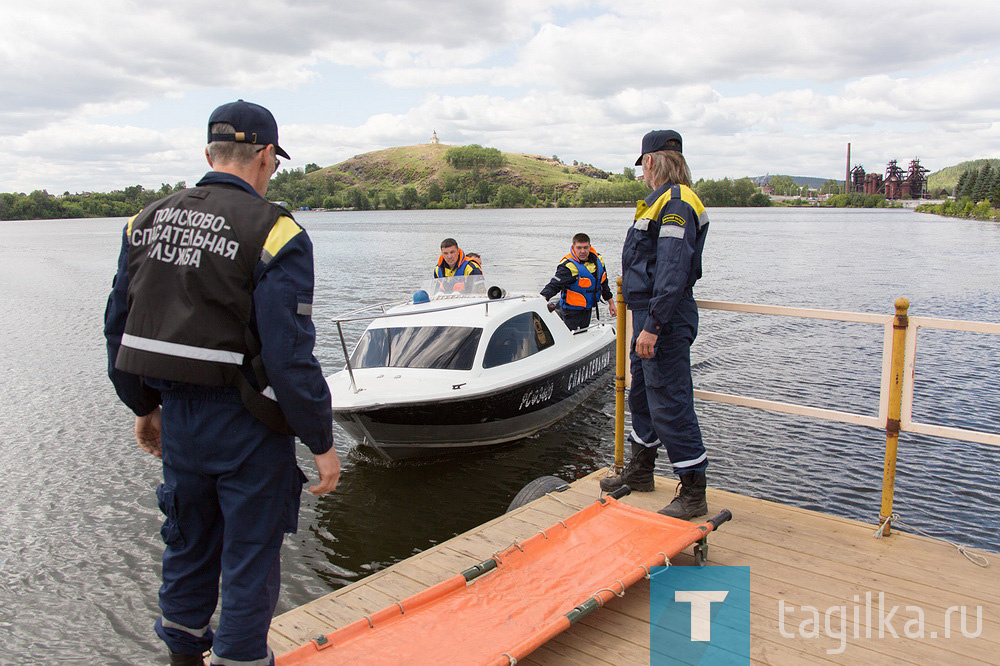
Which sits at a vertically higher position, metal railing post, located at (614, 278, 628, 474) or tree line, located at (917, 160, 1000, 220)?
tree line, located at (917, 160, 1000, 220)

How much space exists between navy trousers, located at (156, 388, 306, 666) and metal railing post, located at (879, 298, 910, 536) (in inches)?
143

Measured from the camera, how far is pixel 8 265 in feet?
128

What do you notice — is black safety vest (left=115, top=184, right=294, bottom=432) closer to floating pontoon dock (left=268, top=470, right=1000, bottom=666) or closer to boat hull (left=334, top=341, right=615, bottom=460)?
floating pontoon dock (left=268, top=470, right=1000, bottom=666)

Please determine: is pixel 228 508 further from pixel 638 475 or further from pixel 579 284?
pixel 579 284

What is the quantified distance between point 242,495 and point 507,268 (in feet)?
97.1

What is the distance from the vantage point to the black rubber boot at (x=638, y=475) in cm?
525

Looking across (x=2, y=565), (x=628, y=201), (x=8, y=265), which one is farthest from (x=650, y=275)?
(x=628, y=201)

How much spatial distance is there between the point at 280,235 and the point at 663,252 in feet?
8.66

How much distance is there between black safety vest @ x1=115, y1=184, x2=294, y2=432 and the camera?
245cm

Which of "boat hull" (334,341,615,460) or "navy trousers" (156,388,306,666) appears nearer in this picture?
"navy trousers" (156,388,306,666)

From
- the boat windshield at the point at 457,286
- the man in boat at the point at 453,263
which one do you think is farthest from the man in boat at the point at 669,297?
the man in boat at the point at 453,263

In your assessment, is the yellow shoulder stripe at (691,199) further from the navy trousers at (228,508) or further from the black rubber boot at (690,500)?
the navy trousers at (228,508)

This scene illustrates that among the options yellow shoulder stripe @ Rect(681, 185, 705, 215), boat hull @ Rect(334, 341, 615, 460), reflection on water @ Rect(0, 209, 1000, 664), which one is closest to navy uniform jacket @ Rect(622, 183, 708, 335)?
yellow shoulder stripe @ Rect(681, 185, 705, 215)

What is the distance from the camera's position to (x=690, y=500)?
470 cm
